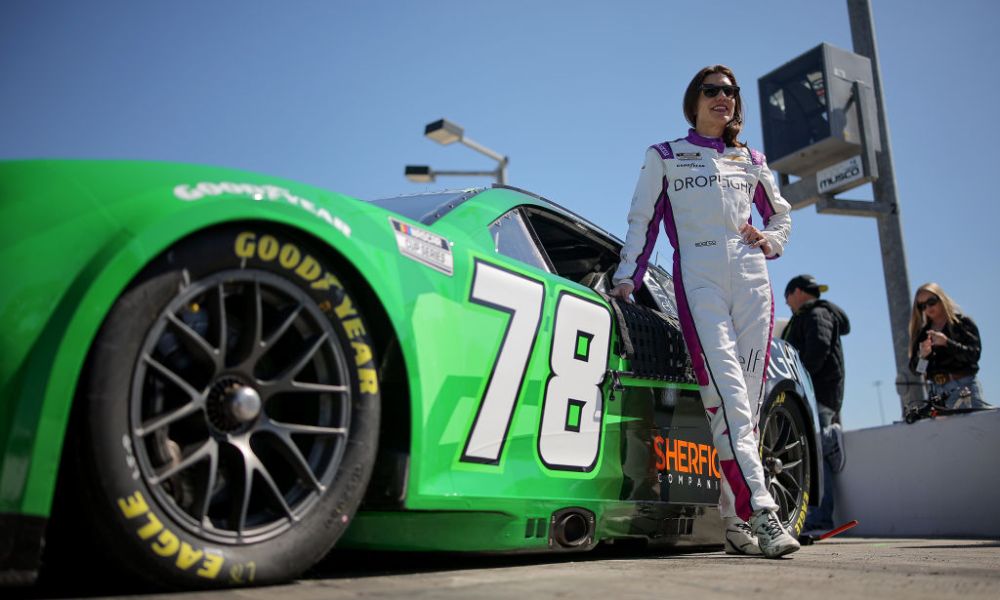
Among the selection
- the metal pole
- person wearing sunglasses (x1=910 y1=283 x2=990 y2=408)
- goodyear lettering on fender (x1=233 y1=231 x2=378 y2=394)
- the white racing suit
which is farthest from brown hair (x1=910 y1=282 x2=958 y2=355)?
goodyear lettering on fender (x1=233 y1=231 x2=378 y2=394)

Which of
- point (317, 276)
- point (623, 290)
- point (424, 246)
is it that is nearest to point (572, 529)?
point (623, 290)

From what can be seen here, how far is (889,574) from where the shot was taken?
2.55 m

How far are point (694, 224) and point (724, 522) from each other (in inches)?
51.6

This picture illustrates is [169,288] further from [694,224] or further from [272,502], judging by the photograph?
[694,224]

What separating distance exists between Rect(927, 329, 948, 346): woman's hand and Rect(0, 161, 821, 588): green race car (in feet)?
13.6

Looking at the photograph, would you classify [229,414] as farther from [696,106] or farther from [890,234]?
[890,234]

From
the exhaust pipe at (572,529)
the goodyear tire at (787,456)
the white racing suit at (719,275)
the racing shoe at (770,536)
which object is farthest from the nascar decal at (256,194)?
the goodyear tire at (787,456)

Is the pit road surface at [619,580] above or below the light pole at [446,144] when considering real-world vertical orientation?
below

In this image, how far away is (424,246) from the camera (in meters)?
2.47

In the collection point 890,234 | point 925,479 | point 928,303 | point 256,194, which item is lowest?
point 925,479

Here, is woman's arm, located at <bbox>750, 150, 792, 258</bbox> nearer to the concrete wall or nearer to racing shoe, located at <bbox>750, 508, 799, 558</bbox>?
racing shoe, located at <bbox>750, 508, 799, 558</bbox>

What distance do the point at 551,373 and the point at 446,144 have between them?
36.5 feet

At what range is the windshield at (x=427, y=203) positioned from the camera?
9.28 feet

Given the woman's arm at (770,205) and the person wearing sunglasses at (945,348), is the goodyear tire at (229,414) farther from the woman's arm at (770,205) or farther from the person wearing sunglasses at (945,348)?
the person wearing sunglasses at (945,348)
